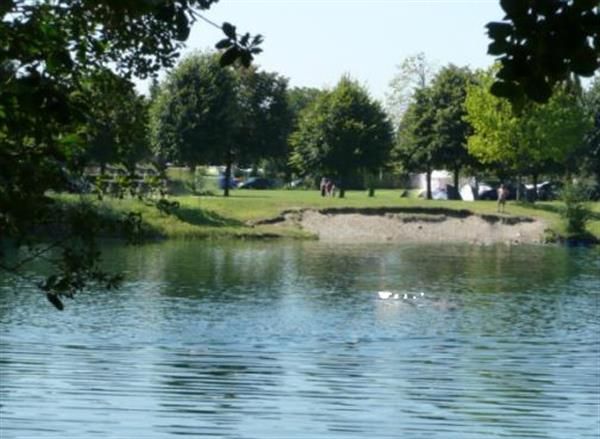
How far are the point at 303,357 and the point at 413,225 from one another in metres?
47.4

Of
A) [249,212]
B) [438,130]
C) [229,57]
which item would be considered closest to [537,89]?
[229,57]

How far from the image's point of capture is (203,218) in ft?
239

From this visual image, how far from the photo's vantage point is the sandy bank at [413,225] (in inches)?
2908

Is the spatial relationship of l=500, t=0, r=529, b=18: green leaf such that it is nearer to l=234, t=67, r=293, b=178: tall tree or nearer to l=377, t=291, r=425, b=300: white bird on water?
l=377, t=291, r=425, b=300: white bird on water

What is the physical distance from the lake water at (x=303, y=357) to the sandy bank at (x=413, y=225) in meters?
23.9

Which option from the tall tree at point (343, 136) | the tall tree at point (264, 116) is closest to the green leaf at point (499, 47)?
the tall tree at point (343, 136)

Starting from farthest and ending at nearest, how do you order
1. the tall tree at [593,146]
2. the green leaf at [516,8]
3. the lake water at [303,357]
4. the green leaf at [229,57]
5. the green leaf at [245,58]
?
1. the tall tree at [593,146]
2. the lake water at [303,357]
3. the green leaf at [245,58]
4. the green leaf at [229,57]
5. the green leaf at [516,8]

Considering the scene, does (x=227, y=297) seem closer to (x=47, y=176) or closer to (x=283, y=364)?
(x=283, y=364)

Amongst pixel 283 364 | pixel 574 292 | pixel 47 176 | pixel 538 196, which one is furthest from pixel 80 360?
pixel 538 196

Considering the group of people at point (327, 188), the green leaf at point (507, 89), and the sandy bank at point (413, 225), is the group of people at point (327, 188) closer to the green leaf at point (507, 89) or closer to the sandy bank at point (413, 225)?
the sandy bank at point (413, 225)

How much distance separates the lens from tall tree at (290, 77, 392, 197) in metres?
91.1

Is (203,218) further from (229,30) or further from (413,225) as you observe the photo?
(229,30)

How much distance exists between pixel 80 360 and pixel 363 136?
64.4 m

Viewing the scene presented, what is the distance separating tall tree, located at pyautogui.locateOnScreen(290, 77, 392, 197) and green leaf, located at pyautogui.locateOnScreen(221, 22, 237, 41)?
8091 cm
